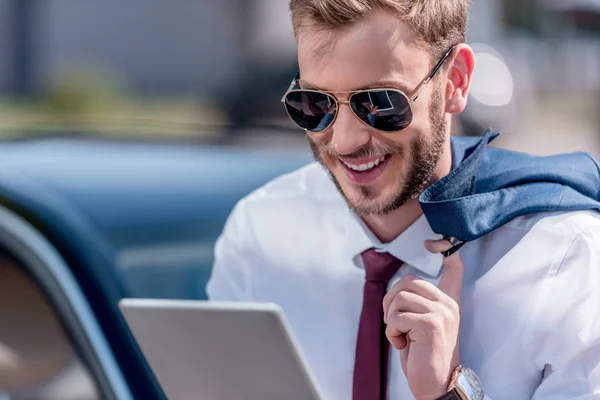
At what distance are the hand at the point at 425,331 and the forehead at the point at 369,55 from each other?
0.37m

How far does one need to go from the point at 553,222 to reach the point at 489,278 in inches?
6.1

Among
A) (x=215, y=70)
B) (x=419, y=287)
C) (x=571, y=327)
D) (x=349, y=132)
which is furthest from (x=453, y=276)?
(x=215, y=70)

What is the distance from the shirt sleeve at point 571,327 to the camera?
1723 mm

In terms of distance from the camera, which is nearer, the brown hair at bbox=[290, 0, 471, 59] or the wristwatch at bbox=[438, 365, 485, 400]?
the wristwatch at bbox=[438, 365, 485, 400]

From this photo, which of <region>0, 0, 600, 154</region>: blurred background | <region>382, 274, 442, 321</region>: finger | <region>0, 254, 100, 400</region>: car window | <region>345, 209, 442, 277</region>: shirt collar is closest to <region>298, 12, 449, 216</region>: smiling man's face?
<region>345, 209, 442, 277</region>: shirt collar

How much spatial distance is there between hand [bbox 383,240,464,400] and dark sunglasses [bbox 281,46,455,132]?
29 centimetres

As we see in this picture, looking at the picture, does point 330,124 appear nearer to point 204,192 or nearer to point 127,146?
point 204,192

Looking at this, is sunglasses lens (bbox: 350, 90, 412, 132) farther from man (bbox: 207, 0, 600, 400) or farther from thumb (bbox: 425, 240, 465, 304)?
thumb (bbox: 425, 240, 465, 304)

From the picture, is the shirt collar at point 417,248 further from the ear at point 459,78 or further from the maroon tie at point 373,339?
the ear at point 459,78

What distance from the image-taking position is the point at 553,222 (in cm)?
184

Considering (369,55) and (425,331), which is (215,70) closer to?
(369,55)

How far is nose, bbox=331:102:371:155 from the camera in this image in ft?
6.07

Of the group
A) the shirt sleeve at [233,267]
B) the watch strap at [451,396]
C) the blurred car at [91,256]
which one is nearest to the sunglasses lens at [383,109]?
the watch strap at [451,396]

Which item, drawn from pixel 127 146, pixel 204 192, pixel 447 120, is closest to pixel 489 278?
pixel 447 120
